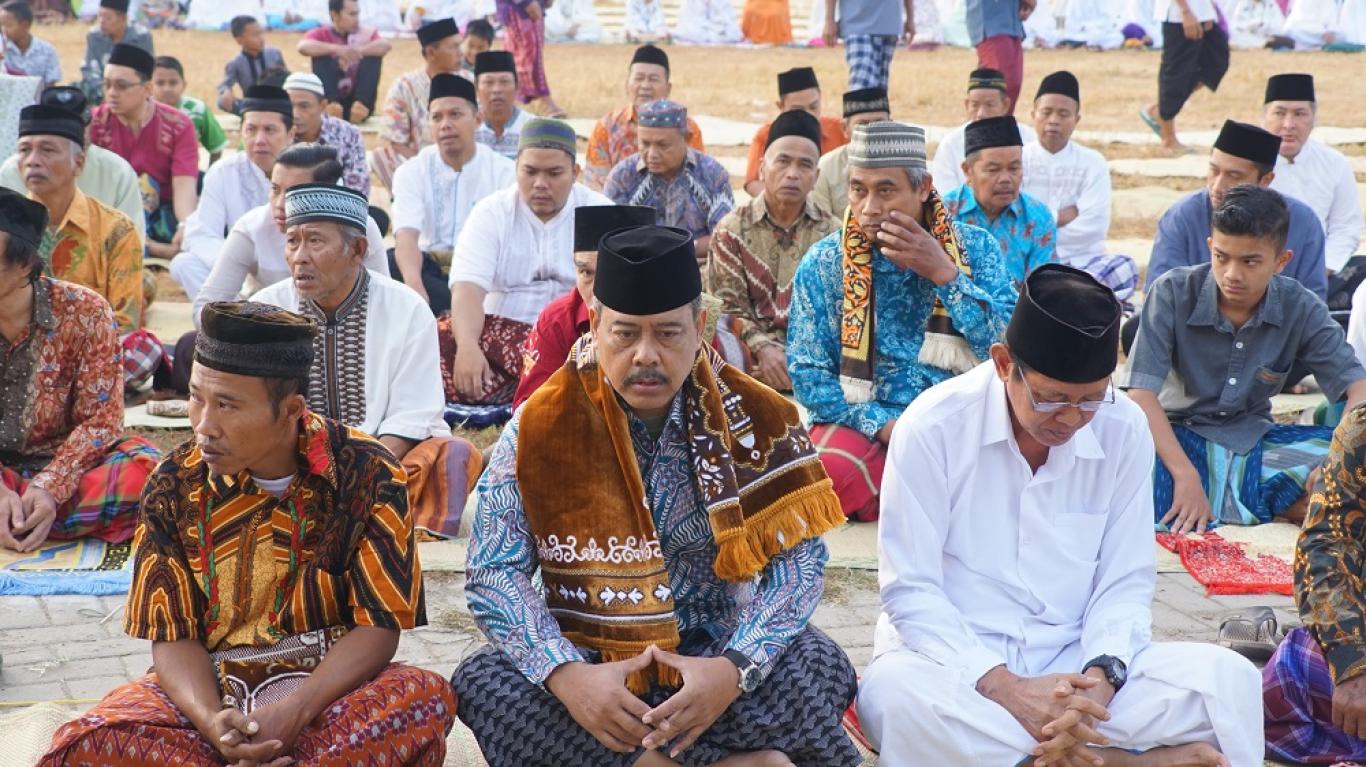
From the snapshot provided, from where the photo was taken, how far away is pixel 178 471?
10.5ft

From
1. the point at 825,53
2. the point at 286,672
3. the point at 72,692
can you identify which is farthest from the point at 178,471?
the point at 825,53

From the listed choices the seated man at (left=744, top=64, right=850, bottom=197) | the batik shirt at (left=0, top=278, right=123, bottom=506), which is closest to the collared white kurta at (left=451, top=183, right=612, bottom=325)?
the batik shirt at (left=0, top=278, right=123, bottom=506)

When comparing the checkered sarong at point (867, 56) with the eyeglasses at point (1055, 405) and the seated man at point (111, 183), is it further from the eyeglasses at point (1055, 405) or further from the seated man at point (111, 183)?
the eyeglasses at point (1055, 405)

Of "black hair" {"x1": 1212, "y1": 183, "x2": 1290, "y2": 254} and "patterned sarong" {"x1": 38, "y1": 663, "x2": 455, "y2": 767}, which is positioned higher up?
"black hair" {"x1": 1212, "y1": 183, "x2": 1290, "y2": 254}

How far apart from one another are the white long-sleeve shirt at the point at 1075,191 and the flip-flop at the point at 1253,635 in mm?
4043

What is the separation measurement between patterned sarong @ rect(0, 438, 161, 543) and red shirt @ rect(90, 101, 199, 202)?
459cm

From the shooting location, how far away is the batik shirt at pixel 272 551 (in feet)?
10.5

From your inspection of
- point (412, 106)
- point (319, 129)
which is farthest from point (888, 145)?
point (412, 106)

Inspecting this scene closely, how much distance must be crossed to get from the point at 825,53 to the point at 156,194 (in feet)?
50.4

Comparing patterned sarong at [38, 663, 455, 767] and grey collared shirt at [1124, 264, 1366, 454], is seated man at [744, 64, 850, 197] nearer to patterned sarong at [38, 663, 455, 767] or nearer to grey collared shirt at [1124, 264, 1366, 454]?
grey collared shirt at [1124, 264, 1366, 454]

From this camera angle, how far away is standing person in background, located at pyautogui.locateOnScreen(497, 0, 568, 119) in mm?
15586

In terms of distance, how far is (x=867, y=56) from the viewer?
10.9 metres

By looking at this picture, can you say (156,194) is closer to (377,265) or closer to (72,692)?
(377,265)

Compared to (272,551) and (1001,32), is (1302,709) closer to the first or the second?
(272,551)
